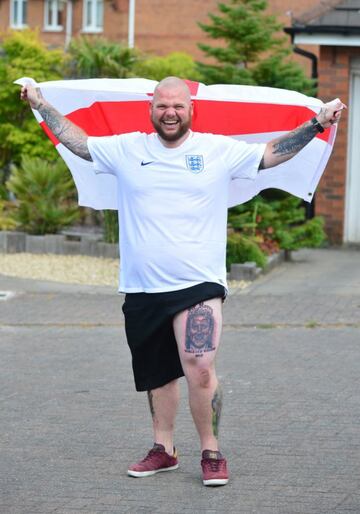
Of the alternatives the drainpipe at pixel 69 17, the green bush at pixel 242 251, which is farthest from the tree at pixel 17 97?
the drainpipe at pixel 69 17

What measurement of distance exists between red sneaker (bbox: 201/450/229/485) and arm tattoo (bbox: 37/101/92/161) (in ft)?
5.35

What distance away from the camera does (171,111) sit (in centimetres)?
623

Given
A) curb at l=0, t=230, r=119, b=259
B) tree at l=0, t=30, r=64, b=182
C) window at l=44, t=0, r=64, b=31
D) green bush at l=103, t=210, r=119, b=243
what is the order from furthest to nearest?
window at l=44, t=0, r=64, b=31 → tree at l=0, t=30, r=64, b=182 → curb at l=0, t=230, r=119, b=259 → green bush at l=103, t=210, r=119, b=243

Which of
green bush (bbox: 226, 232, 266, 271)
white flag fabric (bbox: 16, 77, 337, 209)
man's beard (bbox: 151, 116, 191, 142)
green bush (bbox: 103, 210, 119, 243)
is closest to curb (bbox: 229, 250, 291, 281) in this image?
green bush (bbox: 226, 232, 266, 271)

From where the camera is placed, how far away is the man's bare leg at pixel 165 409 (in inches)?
263

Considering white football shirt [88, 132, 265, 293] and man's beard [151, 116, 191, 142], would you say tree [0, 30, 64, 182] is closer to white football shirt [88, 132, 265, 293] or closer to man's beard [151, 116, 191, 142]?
white football shirt [88, 132, 265, 293]

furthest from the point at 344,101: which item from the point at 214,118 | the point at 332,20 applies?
the point at 214,118

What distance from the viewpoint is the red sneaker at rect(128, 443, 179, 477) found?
6.67 meters

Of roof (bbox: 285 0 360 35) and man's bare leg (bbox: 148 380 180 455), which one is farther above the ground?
roof (bbox: 285 0 360 35)

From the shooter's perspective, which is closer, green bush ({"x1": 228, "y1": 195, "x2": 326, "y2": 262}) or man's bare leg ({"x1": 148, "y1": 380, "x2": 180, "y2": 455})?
man's bare leg ({"x1": 148, "y1": 380, "x2": 180, "y2": 455})

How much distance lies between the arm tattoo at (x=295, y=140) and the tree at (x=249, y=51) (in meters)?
7.99

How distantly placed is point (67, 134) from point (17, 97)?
36.8ft

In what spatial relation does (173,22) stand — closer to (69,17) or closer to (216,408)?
(69,17)

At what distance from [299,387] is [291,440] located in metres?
1.52
